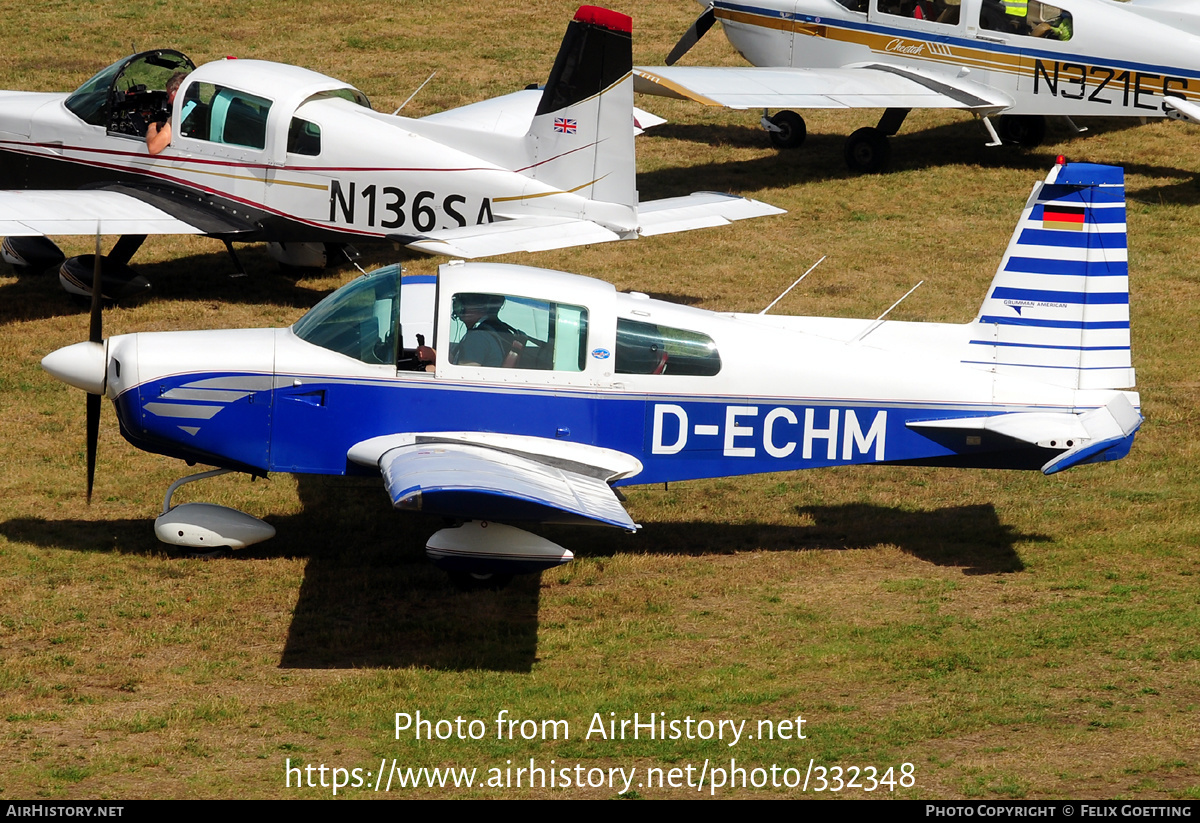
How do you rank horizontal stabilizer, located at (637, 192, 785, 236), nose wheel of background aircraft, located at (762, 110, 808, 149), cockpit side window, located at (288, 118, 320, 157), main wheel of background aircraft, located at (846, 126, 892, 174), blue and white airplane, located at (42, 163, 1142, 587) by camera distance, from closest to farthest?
blue and white airplane, located at (42, 163, 1142, 587) → horizontal stabilizer, located at (637, 192, 785, 236) → cockpit side window, located at (288, 118, 320, 157) → main wheel of background aircraft, located at (846, 126, 892, 174) → nose wheel of background aircraft, located at (762, 110, 808, 149)

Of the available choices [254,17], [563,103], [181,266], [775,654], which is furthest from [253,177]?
[254,17]

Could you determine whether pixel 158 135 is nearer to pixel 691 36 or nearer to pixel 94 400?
pixel 94 400

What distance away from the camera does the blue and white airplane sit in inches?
347

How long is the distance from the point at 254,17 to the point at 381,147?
1488cm

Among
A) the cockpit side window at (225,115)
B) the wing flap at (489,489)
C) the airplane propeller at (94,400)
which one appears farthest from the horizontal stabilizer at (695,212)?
the airplane propeller at (94,400)

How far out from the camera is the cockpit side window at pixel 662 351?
29.6 feet

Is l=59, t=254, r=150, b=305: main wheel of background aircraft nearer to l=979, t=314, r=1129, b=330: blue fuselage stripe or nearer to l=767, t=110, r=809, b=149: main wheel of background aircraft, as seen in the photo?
l=979, t=314, r=1129, b=330: blue fuselage stripe

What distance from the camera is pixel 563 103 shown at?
524 inches

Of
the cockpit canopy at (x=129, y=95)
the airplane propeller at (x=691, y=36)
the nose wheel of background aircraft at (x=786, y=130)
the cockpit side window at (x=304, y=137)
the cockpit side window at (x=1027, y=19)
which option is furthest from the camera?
the airplane propeller at (x=691, y=36)

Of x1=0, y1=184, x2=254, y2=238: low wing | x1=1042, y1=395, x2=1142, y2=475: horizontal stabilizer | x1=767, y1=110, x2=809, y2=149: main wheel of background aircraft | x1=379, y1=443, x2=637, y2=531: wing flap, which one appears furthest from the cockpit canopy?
x1=1042, y1=395, x2=1142, y2=475: horizontal stabilizer

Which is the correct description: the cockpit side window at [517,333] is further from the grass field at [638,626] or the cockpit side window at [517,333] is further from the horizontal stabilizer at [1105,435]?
the horizontal stabilizer at [1105,435]

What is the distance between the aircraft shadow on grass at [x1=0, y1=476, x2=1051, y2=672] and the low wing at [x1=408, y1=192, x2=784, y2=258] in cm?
244

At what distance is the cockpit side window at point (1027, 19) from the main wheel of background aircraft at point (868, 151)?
2.17 metres
